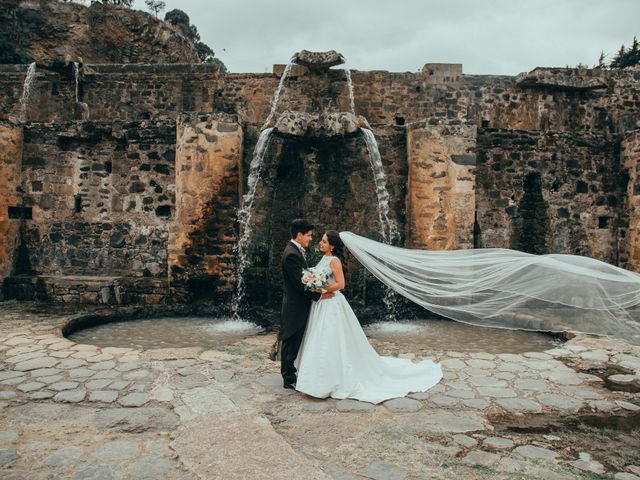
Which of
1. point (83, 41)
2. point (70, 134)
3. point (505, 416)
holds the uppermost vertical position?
point (83, 41)

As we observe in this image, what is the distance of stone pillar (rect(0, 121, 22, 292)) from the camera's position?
Result: 26.7 feet

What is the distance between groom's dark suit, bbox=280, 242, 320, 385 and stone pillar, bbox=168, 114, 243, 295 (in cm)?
351

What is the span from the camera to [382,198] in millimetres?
8008

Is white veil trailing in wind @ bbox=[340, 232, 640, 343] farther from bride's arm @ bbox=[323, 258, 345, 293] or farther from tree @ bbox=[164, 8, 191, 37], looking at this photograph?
tree @ bbox=[164, 8, 191, 37]

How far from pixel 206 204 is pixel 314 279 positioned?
3865mm

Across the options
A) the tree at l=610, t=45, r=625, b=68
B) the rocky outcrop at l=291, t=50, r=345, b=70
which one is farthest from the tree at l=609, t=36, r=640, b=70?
the rocky outcrop at l=291, t=50, r=345, b=70

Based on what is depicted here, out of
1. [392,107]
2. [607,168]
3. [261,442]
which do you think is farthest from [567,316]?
[392,107]

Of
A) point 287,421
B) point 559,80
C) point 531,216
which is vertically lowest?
point 287,421

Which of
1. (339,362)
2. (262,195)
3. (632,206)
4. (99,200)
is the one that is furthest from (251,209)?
(632,206)

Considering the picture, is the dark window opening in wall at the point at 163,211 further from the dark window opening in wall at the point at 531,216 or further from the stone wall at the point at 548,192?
the dark window opening in wall at the point at 531,216

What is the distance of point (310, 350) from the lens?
4.05 m

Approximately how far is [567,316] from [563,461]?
2.42 metres

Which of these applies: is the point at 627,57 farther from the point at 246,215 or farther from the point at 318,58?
the point at 246,215

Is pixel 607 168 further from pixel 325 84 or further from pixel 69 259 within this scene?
pixel 69 259
